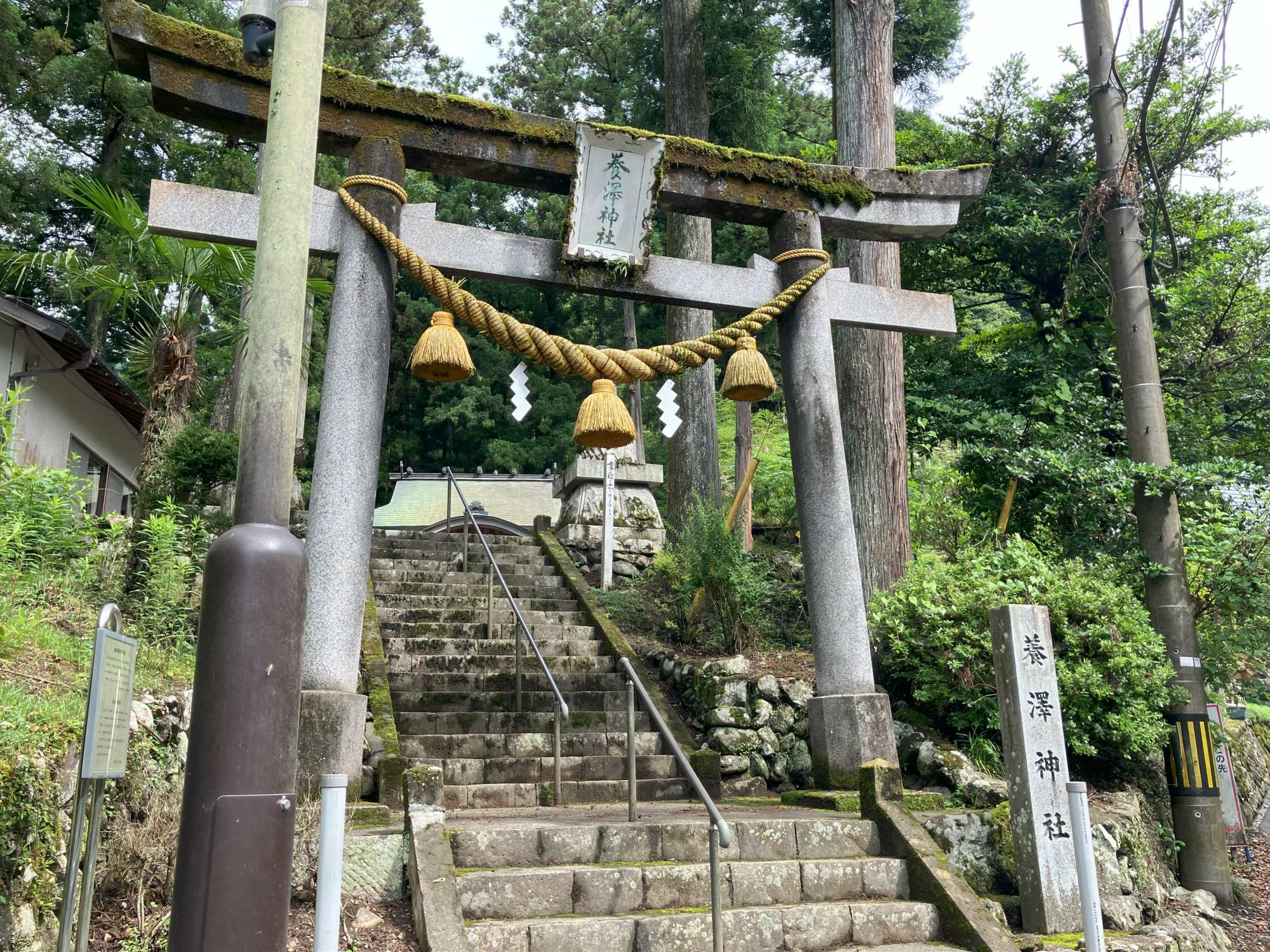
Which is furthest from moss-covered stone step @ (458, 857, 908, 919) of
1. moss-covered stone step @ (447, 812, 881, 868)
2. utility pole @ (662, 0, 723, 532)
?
utility pole @ (662, 0, 723, 532)

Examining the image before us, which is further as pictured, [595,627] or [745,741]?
[595,627]

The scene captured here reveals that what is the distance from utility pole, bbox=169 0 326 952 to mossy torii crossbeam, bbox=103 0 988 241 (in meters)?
2.70

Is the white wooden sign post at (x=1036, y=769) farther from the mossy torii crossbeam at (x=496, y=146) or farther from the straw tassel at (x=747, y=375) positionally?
the mossy torii crossbeam at (x=496, y=146)

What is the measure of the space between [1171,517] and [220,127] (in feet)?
27.1

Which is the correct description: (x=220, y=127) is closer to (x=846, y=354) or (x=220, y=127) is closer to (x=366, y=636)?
(x=366, y=636)

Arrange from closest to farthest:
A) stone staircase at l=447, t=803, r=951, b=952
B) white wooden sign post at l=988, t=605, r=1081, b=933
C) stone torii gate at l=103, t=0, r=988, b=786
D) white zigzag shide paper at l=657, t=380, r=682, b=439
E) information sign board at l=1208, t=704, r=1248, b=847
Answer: stone staircase at l=447, t=803, r=951, b=952
white wooden sign post at l=988, t=605, r=1081, b=933
stone torii gate at l=103, t=0, r=988, b=786
white zigzag shide paper at l=657, t=380, r=682, b=439
information sign board at l=1208, t=704, r=1248, b=847

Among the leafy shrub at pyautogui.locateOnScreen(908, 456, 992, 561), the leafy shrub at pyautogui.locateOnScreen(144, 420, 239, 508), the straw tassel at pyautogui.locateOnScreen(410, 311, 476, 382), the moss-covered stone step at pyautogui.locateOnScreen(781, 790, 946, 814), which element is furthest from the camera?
the leafy shrub at pyautogui.locateOnScreen(908, 456, 992, 561)

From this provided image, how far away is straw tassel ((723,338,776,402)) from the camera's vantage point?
6859 millimetres

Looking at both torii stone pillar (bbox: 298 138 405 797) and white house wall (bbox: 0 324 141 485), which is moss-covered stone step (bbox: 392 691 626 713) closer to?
torii stone pillar (bbox: 298 138 405 797)

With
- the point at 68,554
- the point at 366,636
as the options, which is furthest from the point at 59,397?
the point at 366,636

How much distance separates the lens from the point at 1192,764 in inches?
310

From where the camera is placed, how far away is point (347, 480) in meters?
5.93

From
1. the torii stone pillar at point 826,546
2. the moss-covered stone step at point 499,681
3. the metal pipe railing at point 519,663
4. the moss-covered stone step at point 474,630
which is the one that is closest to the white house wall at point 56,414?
the moss-covered stone step at point 474,630

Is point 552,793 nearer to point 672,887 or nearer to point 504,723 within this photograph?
point 504,723
